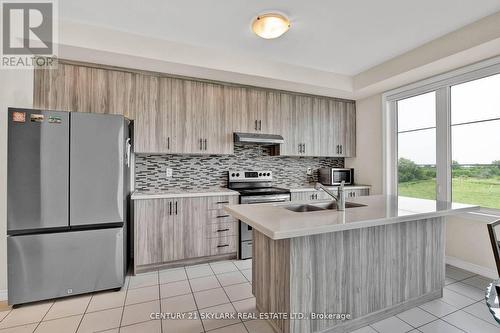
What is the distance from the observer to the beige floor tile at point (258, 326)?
189 cm

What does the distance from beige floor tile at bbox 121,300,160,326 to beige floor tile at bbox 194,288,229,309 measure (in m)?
0.37

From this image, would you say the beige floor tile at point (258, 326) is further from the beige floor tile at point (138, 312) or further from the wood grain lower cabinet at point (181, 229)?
the wood grain lower cabinet at point (181, 229)

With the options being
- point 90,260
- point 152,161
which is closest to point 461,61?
point 152,161

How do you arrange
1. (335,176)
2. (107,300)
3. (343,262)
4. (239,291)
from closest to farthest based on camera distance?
(343,262) → (107,300) → (239,291) → (335,176)

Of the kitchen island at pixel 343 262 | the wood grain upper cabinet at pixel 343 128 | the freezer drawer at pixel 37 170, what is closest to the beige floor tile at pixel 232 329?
the kitchen island at pixel 343 262

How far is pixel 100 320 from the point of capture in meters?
2.03

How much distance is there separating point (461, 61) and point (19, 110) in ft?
14.8

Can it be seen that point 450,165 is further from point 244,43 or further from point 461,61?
point 244,43

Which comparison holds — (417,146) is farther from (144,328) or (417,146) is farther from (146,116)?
(144,328)

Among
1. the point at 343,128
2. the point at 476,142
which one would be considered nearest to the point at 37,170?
the point at 343,128

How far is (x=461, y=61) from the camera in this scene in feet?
9.16

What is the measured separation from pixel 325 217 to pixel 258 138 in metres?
2.09

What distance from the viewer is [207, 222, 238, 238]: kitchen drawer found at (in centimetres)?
321

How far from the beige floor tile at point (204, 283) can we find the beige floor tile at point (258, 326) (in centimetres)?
71
